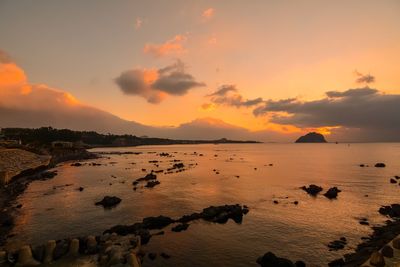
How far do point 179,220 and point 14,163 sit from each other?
214 feet

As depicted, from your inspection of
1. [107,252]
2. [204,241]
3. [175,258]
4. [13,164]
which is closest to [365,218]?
[204,241]

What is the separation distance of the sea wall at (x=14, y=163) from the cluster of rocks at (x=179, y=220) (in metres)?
46.0

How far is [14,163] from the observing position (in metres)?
82.6

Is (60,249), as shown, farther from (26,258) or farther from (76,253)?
(26,258)

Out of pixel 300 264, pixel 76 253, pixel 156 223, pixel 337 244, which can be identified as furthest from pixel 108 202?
pixel 337 244

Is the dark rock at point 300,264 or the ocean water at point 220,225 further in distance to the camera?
the ocean water at point 220,225

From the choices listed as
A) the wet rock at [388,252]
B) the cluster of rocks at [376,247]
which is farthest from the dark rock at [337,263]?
the wet rock at [388,252]

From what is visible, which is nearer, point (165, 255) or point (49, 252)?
point (49, 252)

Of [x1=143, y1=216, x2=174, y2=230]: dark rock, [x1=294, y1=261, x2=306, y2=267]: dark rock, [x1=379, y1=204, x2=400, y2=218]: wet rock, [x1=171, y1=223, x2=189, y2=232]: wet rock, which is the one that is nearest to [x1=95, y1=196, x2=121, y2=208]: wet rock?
[x1=143, y1=216, x2=174, y2=230]: dark rock

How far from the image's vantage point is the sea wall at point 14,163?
70294mm

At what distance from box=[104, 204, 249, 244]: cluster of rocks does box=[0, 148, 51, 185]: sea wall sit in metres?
46.0

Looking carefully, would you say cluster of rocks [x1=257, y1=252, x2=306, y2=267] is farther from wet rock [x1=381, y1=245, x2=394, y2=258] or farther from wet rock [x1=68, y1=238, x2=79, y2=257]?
wet rock [x1=68, y1=238, x2=79, y2=257]

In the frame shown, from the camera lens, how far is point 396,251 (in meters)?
22.8

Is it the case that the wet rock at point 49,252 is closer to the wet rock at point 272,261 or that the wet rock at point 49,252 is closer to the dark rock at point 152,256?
the dark rock at point 152,256
